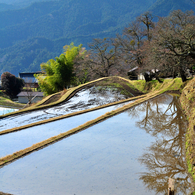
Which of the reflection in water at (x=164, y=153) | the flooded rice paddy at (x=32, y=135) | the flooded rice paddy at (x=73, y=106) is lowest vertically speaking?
the reflection in water at (x=164, y=153)

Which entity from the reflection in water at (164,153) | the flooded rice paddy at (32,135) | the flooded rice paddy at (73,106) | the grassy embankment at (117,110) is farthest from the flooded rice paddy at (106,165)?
the flooded rice paddy at (73,106)

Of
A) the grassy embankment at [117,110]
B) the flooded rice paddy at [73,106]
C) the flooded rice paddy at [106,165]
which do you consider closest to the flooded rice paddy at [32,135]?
the grassy embankment at [117,110]

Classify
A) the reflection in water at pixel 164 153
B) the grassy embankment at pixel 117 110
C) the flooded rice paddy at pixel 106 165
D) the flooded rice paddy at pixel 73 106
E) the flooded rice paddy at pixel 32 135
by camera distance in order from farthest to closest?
the flooded rice paddy at pixel 73 106 < the flooded rice paddy at pixel 32 135 < the grassy embankment at pixel 117 110 < the reflection in water at pixel 164 153 < the flooded rice paddy at pixel 106 165

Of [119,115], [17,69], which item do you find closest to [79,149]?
[119,115]

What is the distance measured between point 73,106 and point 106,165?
10084 mm

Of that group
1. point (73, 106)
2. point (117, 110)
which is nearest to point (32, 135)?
point (117, 110)

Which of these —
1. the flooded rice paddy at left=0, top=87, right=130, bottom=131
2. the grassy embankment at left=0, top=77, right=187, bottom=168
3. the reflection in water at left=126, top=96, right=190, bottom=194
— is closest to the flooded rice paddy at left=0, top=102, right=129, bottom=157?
the grassy embankment at left=0, top=77, right=187, bottom=168

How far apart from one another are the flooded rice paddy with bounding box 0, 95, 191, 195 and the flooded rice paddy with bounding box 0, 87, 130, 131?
4432 mm

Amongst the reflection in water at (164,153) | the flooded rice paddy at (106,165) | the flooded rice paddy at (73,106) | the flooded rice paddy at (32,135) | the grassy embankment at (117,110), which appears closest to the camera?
the flooded rice paddy at (106,165)

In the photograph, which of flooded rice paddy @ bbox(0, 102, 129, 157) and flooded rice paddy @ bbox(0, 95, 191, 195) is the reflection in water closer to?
flooded rice paddy @ bbox(0, 95, 191, 195)

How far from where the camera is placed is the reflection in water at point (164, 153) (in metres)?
4.47

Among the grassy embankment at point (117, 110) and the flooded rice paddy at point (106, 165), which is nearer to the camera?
the flooded rice paddy at point (106, 165)

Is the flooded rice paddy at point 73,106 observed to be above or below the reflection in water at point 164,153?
above

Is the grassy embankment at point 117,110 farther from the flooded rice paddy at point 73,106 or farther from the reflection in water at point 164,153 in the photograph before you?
the reflection in water at point 164,153
